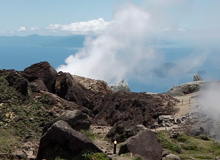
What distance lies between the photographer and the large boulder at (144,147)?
17.5m

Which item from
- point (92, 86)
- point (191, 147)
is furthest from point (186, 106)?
point (191, 147)

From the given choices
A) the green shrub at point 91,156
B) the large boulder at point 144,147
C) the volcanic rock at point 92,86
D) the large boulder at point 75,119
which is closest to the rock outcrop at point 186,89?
the volcanic rock at point 92,86

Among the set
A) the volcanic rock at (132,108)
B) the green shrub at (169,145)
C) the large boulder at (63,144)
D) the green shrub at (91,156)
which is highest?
the volcanic rock at (132,108)

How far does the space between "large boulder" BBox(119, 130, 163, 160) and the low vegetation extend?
1895mm

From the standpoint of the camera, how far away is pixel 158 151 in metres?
17.9

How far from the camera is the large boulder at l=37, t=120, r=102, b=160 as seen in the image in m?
15.7

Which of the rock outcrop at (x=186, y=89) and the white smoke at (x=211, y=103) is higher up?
the rock outcrop at (x=186, y=89)

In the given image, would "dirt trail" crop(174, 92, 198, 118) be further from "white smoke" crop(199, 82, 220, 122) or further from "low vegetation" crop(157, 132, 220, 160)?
"low vegetation" crop(157, 132, 220, 160)

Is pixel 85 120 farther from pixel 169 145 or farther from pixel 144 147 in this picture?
pixel 144 147

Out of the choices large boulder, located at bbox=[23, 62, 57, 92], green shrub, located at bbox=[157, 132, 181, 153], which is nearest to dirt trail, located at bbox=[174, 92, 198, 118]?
green shrub, located at bbox=[157, 132, 181, 153]

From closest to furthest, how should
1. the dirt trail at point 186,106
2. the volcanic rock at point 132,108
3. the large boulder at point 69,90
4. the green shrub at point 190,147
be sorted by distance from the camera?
the green shrub at point 190,147 → the volcanic rock at point 132,108 → the dirt trail at point 186,106 → the large boulder at point 69,90

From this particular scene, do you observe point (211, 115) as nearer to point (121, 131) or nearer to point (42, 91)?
point (121, 131)

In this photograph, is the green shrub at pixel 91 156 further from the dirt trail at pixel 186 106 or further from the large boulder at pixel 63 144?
the dirt trail at pixel 186 106

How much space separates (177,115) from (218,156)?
1220 centimetres
